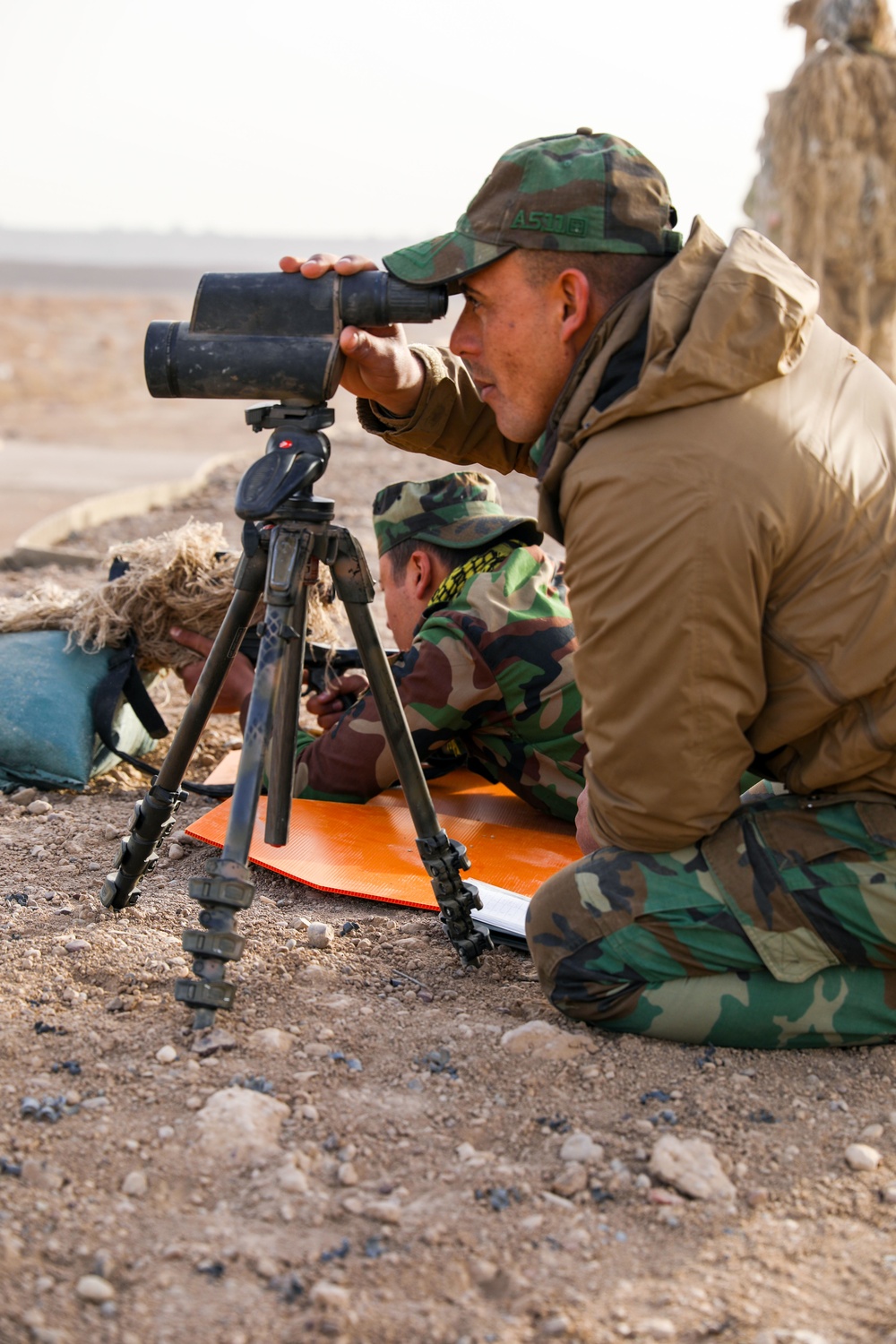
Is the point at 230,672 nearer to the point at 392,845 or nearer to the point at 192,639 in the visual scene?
the point at 192,639

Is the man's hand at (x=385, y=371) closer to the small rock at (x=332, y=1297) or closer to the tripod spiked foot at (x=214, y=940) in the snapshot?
the tripod spiked foot at (x=214, y=940)

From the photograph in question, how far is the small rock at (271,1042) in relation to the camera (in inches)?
98.5

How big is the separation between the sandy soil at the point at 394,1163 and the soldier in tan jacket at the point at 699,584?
182mm

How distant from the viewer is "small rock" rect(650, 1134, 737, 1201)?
216 cm

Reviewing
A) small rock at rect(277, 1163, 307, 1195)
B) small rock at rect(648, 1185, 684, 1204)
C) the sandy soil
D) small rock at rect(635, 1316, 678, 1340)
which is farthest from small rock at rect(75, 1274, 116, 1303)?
small rock at rect(648, 1185, 684, 1204)

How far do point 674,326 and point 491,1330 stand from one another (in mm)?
1660

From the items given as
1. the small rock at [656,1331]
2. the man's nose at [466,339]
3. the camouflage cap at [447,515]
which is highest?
the man's nose at [466,339]

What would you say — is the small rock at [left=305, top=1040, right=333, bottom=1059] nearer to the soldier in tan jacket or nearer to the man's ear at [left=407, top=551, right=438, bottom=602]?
the soldier in tan jacket

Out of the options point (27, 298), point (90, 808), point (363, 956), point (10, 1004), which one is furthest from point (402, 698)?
point (27, 298)

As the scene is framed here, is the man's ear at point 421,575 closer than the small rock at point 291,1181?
No

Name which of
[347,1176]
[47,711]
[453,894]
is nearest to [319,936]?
[453,894]

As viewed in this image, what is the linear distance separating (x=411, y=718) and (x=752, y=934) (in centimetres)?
133

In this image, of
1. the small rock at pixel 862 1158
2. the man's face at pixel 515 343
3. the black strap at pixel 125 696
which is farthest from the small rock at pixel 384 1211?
the black strap at pixel 125 696

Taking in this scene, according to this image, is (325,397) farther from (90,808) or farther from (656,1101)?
(90,808)
